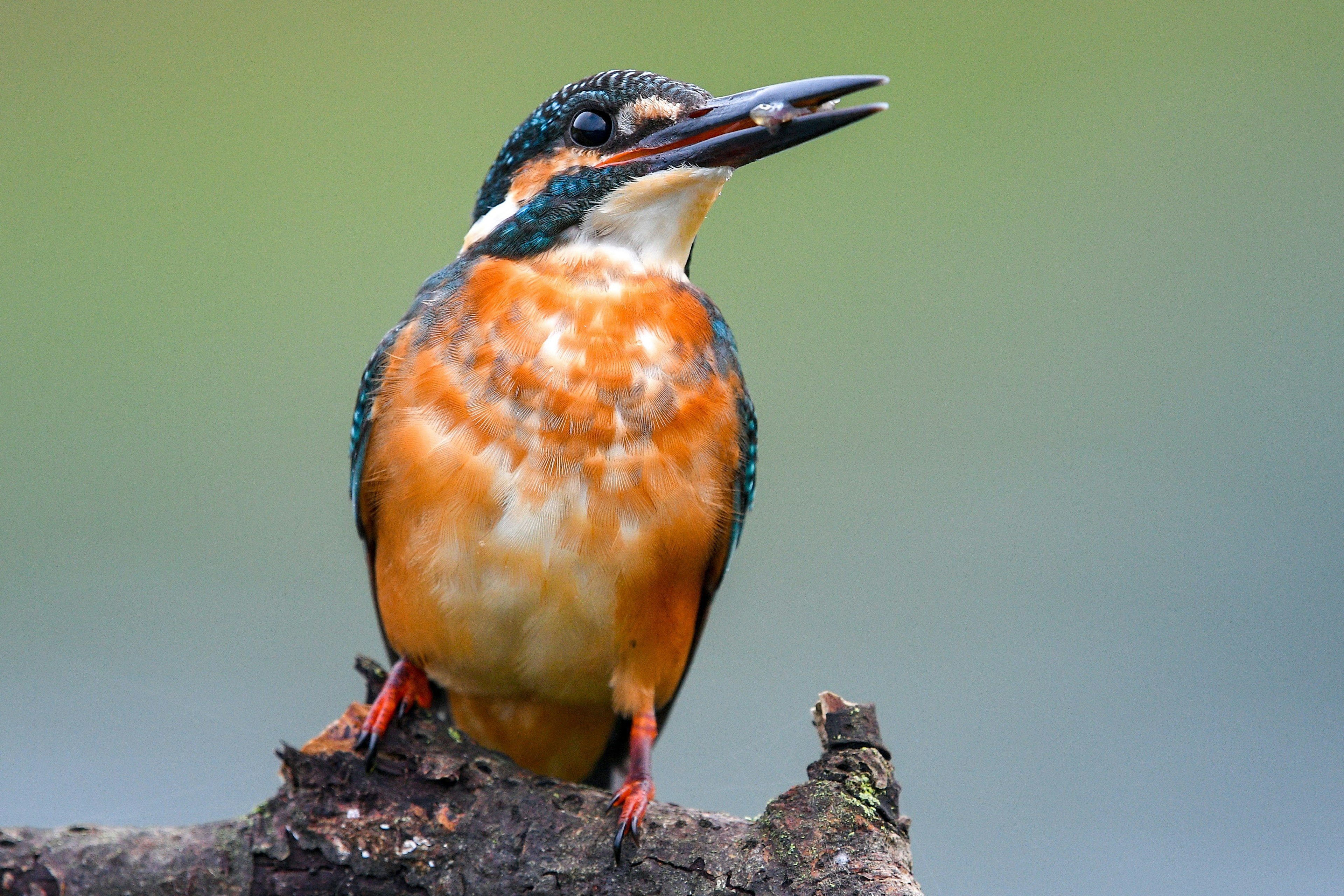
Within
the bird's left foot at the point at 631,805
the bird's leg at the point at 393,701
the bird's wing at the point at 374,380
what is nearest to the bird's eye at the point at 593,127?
the bird's wing at the point at 374,380

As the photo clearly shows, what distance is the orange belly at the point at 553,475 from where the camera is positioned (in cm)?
211

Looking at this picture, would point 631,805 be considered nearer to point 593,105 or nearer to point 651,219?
point 651,219

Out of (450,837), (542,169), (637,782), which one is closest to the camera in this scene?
(450,837)

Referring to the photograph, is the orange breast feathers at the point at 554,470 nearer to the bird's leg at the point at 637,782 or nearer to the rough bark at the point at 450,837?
the bird's leg at the point at 637,782

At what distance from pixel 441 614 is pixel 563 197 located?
85 centimetres

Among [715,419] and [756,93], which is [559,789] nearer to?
[715,419]

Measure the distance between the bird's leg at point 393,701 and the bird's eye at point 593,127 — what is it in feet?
3.73

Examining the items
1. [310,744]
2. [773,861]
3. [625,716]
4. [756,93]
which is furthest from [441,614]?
[756,93]

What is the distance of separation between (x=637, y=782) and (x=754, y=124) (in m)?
1.26

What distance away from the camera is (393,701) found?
2.26 m

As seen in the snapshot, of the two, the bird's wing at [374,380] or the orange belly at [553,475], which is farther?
the bird's wing at [374,380]

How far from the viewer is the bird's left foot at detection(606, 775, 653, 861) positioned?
208cm

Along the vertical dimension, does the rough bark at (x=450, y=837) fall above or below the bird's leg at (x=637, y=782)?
below

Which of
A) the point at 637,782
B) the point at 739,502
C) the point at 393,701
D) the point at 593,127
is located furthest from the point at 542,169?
the point at 637,782
